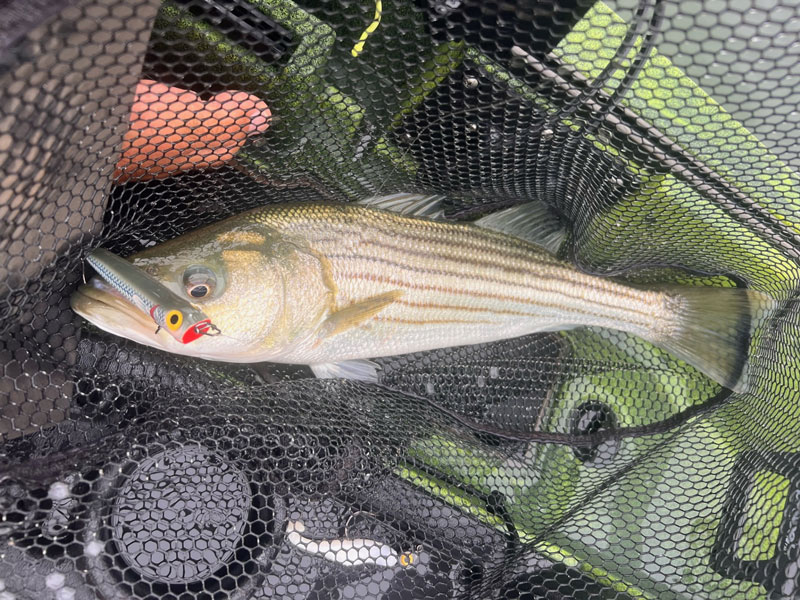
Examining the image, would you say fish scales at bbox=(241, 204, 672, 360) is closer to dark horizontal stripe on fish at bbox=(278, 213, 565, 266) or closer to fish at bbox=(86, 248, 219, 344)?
dark horizontal stripe on fish at bbox=(278, 213, 565, 266)

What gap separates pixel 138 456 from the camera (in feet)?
5.57

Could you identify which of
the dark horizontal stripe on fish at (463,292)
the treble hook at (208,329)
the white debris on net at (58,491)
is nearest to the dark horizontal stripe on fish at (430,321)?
the dark horizontal stripe on fish at (463,292)

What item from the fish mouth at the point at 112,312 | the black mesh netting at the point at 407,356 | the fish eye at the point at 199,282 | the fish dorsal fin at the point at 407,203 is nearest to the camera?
the black mesh netting at the point at 407,356

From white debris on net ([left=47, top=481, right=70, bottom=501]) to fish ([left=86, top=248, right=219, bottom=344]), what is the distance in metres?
0.50

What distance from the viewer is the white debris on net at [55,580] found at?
1.56m

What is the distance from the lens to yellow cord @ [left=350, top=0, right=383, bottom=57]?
1.56 m

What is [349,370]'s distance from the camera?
2180 mm

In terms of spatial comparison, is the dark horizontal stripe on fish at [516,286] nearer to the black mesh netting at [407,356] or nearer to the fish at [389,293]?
the fish at [389,293]

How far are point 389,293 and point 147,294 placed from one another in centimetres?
81

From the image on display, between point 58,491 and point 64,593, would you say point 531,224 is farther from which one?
point 64,593

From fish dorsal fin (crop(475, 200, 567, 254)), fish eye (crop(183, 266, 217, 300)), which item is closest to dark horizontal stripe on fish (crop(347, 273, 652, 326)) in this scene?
fish dorsal fin (crop(475, 200, 567, 254))

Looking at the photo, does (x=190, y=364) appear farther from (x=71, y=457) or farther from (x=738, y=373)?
(x=738, y=373)

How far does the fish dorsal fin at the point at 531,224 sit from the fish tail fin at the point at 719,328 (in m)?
0.55

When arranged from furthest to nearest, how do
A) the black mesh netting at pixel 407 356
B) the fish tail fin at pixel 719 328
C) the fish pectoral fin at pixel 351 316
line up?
the fish tail fin at pixel 719 328 < the fish pectoral fin at pixel 351 316 < the black mesh netting at pixel 407 356
